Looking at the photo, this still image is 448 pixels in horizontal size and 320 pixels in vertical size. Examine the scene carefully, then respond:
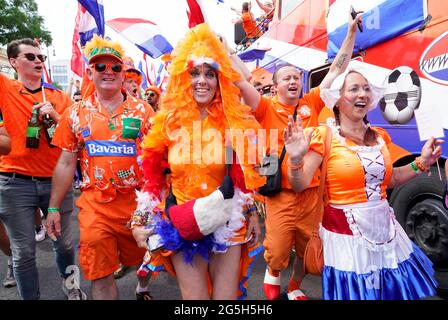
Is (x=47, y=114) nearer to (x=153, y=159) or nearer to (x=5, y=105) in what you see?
(x=5, y=105)

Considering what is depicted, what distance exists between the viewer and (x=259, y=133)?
2051mm

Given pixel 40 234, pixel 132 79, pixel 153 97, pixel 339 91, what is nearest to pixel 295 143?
pixel 339 91

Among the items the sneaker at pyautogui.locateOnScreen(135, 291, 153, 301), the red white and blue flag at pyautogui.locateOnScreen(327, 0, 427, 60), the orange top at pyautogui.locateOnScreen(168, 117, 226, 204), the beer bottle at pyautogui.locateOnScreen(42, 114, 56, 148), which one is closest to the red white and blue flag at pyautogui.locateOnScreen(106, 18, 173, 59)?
the red white and blue flag at pyautogui.locateOnScreen(327, 0, 427, 60)

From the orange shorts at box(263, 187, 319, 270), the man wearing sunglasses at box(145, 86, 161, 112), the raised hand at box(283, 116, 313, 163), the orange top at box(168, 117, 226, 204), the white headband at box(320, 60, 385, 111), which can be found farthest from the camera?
the man wearing sunglasses at box(145, 86, 161, 112)

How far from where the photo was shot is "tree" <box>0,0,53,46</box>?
23.2 meters

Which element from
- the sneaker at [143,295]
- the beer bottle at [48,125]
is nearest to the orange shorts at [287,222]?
the sneaker at [143,295]

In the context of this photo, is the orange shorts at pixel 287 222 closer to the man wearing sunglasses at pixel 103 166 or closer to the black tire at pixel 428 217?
the black tire at pixel 428 217

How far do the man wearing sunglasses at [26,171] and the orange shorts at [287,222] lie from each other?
1.75m

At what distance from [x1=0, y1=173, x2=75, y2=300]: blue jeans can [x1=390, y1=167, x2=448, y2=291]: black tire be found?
126 inches

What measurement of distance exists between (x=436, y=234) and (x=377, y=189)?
1460mm

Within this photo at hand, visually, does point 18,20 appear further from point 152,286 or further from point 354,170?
point 354,170

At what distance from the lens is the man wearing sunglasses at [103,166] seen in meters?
2.24

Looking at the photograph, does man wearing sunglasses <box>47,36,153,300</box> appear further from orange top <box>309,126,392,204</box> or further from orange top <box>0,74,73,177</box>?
orange top <box>309,126,392,204</box>

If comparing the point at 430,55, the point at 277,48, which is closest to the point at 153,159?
the point at 430,55
